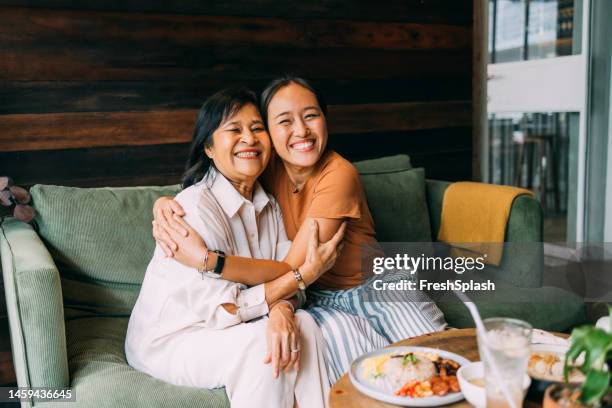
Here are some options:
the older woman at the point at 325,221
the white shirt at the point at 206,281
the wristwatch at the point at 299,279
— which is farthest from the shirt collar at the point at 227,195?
the wristwatch at the point at 299,279

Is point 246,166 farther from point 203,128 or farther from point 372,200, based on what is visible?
point 372,200

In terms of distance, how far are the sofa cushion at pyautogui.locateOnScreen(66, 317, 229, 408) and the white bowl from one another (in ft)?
2.30

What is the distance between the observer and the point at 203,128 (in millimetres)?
1844

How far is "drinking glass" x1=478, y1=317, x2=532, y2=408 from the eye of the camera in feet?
3.14

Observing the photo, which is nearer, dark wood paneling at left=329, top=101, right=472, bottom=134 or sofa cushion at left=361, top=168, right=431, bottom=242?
sofa cushion at left=361, top=168, right=431, bottom=242

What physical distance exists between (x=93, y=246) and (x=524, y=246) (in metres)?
1.52

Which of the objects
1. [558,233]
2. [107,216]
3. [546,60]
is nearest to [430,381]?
[107,216]

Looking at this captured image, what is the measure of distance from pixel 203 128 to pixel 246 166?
18cm

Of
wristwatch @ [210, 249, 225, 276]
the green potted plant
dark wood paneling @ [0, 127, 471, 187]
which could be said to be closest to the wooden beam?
dark wood paneling @ [0, 127, 471, 187]

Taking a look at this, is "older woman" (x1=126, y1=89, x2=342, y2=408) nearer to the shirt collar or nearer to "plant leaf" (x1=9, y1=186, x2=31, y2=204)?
the shirt collar

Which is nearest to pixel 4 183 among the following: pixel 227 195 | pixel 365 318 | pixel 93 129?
pixel 93 129

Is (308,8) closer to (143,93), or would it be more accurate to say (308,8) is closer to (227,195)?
(143,93)

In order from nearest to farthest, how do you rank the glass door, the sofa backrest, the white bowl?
the white bowl → the sofa backrest → the glass door

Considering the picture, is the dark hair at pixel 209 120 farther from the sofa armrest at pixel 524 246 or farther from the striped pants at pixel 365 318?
the sofa armrest at pixel 524 246
